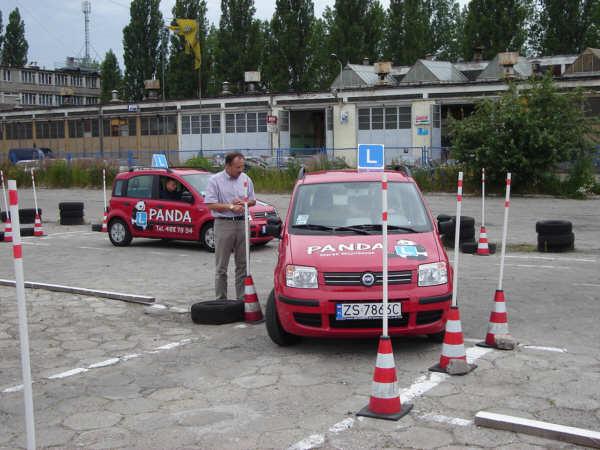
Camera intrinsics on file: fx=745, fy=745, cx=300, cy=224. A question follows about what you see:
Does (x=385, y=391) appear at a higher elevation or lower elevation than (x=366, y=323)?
lower

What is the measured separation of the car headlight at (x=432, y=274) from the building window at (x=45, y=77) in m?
100

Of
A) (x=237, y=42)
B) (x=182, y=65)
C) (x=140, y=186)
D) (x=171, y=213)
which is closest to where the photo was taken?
(x=171, y=213)

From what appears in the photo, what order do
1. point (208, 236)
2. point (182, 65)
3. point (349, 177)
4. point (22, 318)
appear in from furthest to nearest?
1. point (182, 65)
2. point (208, 236)
3. point (349, 177)
4. point (22, 318)

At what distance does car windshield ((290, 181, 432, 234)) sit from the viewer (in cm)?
768

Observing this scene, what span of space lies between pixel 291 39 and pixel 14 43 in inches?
1931

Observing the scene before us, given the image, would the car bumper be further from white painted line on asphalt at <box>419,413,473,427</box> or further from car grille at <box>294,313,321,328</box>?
white painted line on asphalt at <box>419,413,473,427</box>

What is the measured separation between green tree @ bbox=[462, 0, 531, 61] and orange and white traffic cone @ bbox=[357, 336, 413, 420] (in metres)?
51.5

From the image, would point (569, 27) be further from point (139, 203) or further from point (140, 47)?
point (139, 203)

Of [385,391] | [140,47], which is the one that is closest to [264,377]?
[385,391]

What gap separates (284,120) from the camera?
4803 cm

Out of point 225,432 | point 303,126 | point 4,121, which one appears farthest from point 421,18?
point 225,432

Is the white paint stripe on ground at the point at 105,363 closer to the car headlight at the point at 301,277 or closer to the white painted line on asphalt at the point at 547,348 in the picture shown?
the car headlight at the point at 301,277

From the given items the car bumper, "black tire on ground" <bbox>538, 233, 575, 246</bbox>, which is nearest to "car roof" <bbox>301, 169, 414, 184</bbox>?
the car bumper

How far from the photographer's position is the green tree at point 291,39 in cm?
5712
